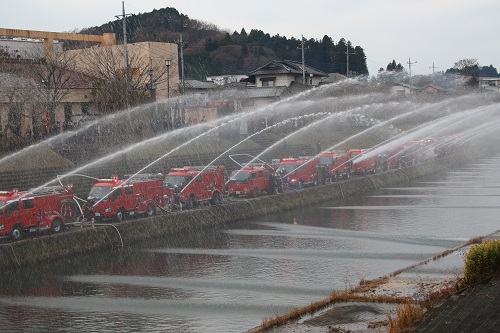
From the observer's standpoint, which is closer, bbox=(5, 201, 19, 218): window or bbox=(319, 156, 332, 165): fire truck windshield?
bbox=(5, 201, 19, 218): window

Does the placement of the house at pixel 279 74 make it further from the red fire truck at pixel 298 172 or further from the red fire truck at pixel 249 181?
the red fire truck at pixel 249 181

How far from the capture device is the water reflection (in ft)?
77.2

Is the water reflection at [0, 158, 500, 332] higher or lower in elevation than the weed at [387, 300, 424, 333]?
lower

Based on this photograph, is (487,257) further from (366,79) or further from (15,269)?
(366,79)

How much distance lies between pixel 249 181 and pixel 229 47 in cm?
11946

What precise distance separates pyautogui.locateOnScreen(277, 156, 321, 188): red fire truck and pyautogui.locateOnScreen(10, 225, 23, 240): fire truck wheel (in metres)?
22.9

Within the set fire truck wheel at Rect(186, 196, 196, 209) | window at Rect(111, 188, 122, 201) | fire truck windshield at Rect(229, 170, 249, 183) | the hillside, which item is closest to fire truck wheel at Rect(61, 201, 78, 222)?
window at Rect(111, 188, 122, 201)

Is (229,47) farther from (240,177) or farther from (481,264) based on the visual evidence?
(481,264)

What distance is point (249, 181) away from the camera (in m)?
47.9

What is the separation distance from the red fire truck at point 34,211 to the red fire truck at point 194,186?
7041 millimetres

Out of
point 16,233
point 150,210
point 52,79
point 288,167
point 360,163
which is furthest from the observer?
point 360,163

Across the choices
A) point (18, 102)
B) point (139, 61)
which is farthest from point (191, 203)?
point (139, 61)

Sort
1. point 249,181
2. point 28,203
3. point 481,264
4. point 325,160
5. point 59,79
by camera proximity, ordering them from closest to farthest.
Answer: point 481,264 < point 28,203 < point 249,181 < point 59,79 < point 325,160

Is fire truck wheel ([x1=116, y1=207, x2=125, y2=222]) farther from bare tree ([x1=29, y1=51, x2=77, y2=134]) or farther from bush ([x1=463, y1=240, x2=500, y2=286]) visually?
bush ([x1=463, y1=240, x2=500, y2=286])
